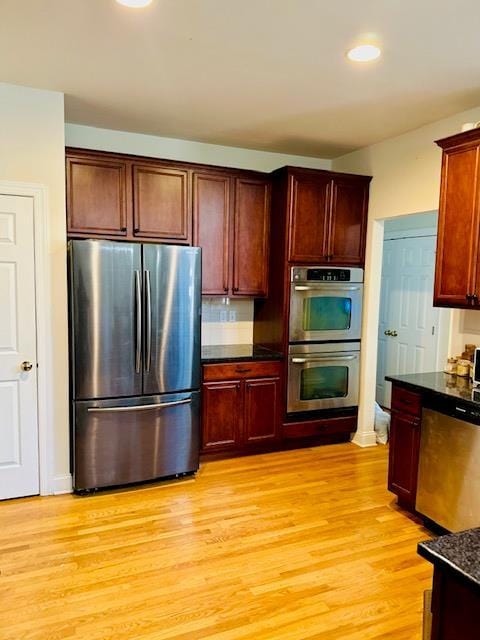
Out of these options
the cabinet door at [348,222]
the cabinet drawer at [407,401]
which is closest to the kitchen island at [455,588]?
the cabinet drawer at [407,401]

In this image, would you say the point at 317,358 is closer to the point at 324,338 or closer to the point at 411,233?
the point at 324,338

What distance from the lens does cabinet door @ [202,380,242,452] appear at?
149 inches

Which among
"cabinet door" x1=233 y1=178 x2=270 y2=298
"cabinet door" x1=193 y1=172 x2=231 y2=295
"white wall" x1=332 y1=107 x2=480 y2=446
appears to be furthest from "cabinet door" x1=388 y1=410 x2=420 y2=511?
"cabinet door" x1=193 y1=172 x2=231 y2=295

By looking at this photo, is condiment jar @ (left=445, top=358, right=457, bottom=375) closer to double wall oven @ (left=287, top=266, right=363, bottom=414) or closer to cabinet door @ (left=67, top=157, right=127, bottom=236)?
double wall oven @ (left=287, top=266, right=363, bottom=414)

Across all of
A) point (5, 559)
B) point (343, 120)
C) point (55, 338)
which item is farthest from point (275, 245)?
point (5, 559)

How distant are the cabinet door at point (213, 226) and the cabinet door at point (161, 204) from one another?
10 centimetres

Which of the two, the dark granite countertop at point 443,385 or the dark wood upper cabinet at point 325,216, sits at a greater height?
the dark wood upper cabinet at point 325,216

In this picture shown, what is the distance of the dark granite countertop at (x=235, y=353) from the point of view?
3796 millimetres

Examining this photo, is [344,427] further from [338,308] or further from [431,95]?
[431,95]

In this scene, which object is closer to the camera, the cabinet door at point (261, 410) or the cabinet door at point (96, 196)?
the cabinet door at point (96, 196)

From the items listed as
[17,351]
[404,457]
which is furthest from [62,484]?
[404,457]

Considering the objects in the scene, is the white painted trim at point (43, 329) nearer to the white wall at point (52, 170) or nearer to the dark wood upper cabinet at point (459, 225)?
the white wall at point (52, 170)

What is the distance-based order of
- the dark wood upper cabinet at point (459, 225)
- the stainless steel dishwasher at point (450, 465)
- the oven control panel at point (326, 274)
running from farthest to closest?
the oven control panel at point (326, 274)
the dark wood upper cabinet at point (459, 225)
the stainless steel dishwasher at point (450, 465)

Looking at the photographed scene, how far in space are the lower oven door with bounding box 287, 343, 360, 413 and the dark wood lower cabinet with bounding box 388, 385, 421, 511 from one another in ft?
3.61
